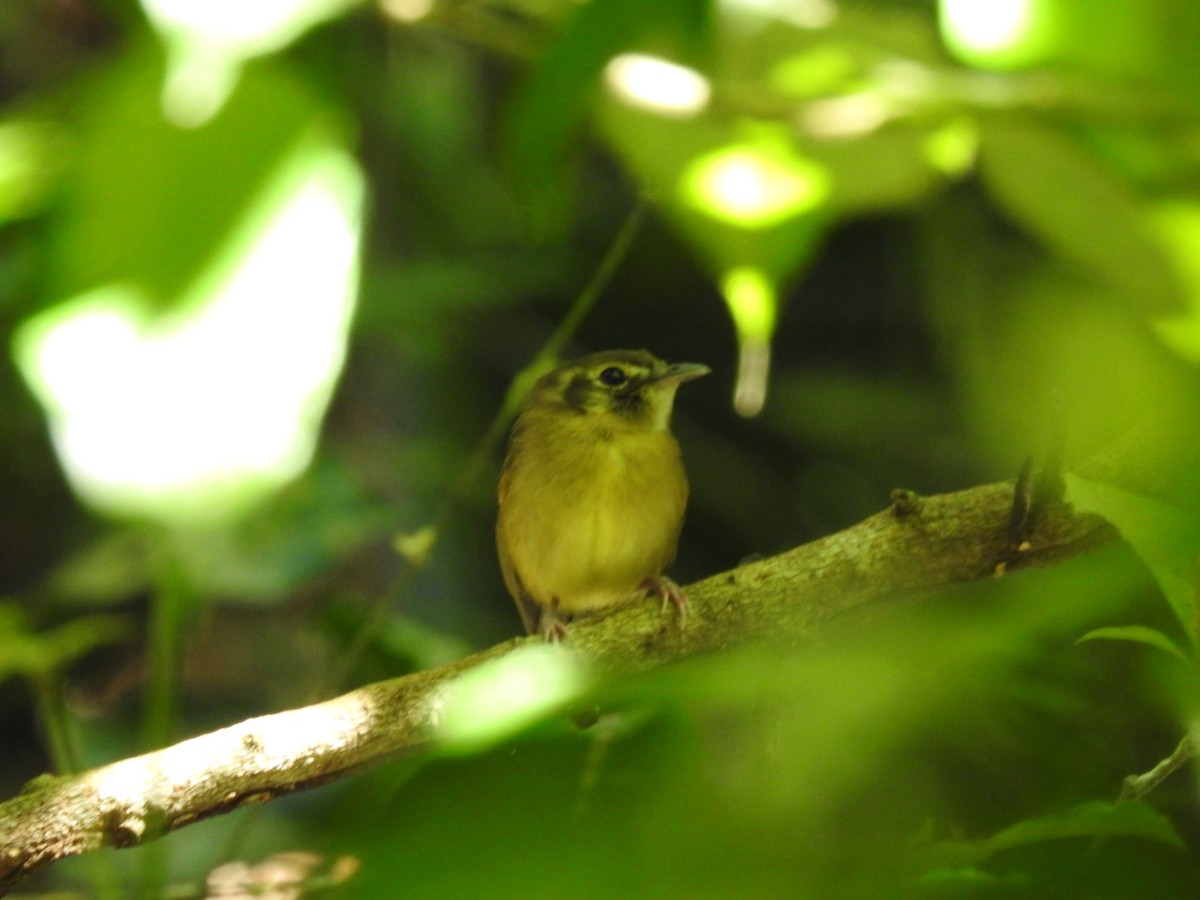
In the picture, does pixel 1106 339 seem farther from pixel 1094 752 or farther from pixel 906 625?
pixel 1094 752

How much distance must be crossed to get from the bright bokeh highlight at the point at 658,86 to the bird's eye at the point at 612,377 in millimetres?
1451

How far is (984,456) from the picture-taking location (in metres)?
2.32

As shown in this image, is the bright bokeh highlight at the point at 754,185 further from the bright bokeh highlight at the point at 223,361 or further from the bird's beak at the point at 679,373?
the bird's beak at the point at 679,373

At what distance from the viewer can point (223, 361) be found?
0.96 metres

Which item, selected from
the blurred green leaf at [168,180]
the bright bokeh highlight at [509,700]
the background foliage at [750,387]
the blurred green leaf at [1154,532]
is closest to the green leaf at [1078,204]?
the background foliage at [750,387]

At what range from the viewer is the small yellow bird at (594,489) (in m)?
2.71

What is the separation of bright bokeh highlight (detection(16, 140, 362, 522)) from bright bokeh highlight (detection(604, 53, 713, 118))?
18.9 inches

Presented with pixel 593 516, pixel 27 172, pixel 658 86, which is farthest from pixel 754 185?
pixel 593 516

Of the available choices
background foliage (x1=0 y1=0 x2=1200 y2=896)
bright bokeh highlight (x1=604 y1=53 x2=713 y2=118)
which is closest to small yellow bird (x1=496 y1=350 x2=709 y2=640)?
background foliage (x1=0 y1=0 x2=1200 y2=896)

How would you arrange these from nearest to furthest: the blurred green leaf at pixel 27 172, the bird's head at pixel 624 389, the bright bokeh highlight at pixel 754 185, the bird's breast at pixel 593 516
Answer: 1. the bright bokeh highlight at pixel 754 185
2. the blurred green leaf at pixel 27 172
3. the bird's breast at pixel 593 516
4. the bird's head at pixel 624 389

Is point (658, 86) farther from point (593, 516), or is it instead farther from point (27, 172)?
point (593, 516)

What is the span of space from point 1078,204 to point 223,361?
0.71 metres

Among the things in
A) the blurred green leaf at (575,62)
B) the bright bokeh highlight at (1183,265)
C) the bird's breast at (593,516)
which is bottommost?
the bird's breast at (593,516)

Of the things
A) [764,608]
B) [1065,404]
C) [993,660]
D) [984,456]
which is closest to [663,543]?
[984,456]
